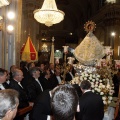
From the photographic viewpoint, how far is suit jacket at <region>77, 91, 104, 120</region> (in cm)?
442

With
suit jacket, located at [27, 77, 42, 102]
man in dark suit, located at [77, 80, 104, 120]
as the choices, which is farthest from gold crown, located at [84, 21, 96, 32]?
man in dark suit, located at [77, 80, 104, 120]

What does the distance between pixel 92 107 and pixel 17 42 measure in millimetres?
5110

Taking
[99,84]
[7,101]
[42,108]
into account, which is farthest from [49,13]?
[7,101]

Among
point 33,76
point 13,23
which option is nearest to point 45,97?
point 33,76

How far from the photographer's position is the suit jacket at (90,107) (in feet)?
14.5

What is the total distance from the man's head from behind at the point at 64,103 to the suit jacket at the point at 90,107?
2.18 m

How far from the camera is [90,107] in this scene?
444 centimetres

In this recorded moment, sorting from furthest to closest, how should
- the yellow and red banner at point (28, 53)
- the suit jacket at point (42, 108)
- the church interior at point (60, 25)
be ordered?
the yellow and red banner at point (28, 53) → the church interior at point (60, 25) → the suit jacket at point (42, 108)

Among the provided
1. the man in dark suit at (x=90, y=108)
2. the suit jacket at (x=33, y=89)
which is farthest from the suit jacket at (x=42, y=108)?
the suit jacket at (x=33, y=89)

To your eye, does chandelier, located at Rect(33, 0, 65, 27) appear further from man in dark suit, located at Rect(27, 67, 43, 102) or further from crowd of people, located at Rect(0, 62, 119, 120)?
man in dark suit, located at Rect(27, 67, 43, 102)

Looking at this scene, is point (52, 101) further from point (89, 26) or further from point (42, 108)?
point (89, 26)

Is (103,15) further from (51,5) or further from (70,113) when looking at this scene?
(70,113)

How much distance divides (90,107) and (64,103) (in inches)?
91.8

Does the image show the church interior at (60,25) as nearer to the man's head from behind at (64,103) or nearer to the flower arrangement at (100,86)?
the flower arrangement at (100,86)
